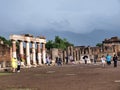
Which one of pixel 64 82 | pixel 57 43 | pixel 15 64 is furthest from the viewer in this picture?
pixel 57 43

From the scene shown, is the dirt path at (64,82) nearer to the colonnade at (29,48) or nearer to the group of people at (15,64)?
the group of people at (15,64)

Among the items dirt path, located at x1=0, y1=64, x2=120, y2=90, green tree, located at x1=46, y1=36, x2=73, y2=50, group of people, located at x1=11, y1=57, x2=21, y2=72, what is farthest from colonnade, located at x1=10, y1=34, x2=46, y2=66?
green tree, located at x1=46, y1=36, x2=73, y2=50

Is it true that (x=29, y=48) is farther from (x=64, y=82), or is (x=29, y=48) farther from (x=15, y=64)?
(x=64, y=82)

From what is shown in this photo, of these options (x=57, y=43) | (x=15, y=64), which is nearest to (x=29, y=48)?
(x=15, y=64)

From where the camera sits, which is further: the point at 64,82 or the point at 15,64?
the point at 15,64

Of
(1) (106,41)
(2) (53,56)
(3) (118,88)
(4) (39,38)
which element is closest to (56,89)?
(3) (118,88)

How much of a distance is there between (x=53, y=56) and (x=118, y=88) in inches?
2563

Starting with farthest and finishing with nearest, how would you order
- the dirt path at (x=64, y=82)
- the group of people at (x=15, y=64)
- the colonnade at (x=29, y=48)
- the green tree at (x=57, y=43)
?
the green tree at (x=57, y=43)
the colonnade at (x=29, y=48)
the group of people at (x=15, y=64)
the dirt path at (x=64, y=82)

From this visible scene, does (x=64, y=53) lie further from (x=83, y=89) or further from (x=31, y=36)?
(x=83, y=89)

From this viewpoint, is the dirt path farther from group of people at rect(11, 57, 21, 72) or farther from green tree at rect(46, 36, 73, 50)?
green tree at rect(46, 36, 73, 50)

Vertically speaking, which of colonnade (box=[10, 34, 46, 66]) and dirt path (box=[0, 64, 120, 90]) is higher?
colonnade (box=[10, 34, 46, 66])

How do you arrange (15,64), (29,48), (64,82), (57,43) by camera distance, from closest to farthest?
(64,82) → (15,64) → (29,48) → (57,43)

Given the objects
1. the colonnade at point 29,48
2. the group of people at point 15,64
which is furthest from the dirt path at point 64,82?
the colonnade at point 29,48

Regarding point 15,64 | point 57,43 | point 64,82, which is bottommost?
point 64,82
